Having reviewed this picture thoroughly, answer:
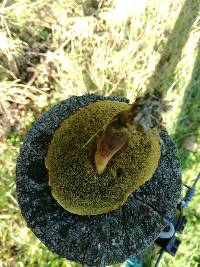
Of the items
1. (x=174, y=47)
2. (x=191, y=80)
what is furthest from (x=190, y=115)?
(x=174, y=47)

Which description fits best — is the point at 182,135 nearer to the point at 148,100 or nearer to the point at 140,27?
the point at 140,27

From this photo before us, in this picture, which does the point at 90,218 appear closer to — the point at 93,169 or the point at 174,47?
the point at 93,169

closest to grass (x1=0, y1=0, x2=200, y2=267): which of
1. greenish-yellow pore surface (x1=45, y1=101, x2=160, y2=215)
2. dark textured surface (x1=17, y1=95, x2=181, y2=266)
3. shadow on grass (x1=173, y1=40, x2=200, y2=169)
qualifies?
shadow on grass (x1=173, y1=40, x2=200, y2=169)

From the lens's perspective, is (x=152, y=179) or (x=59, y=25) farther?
(x=59, y=25)

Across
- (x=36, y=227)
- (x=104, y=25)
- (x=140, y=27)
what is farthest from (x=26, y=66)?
(x=36, y=227)

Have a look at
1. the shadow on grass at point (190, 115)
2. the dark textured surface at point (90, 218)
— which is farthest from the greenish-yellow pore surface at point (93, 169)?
the shadow on grass at point (190, 115)

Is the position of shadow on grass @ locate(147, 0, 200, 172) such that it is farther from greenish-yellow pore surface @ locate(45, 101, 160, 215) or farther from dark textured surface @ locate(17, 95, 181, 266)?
greenish-yellow pore surface @ locate(45, 101, 160, 215)
